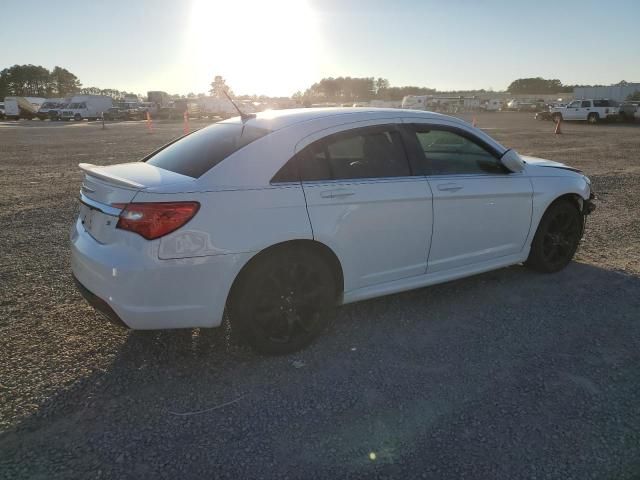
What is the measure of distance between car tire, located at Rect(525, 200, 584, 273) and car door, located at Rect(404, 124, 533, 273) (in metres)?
0.33

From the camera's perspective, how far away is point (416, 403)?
289 centimetres

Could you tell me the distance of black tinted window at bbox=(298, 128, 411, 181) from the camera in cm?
341

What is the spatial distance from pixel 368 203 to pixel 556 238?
8.04ft

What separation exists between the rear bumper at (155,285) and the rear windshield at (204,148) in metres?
0.62

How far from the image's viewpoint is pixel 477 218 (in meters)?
4.15

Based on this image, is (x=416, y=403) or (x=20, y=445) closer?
(x=20, y=445)

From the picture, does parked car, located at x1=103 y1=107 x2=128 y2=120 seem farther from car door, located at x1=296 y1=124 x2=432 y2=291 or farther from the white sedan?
car door, located at x1=296 y1=124 x2=432 y2=291

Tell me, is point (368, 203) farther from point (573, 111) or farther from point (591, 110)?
point (573, 111)

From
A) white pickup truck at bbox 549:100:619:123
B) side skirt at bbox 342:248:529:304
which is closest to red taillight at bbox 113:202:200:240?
side skirt at bbox 342:248:529:304

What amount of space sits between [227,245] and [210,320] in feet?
1.66

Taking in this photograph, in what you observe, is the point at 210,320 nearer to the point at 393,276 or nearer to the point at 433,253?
the point at 393,276

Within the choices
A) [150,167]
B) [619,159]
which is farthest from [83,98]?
[150,167]

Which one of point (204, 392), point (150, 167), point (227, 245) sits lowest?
point (204, 392)

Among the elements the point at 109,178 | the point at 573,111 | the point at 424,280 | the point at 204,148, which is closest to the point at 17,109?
the point at 573,111
